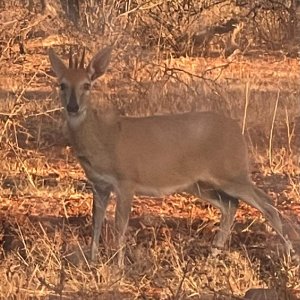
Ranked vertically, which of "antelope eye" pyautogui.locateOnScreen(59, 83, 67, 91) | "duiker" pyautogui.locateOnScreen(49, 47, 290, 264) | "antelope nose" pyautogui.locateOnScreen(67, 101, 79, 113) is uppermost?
"antelope eye" pyautogui.locateOnScreen(59, 83, 67, 91)

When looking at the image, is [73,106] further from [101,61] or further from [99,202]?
[99,202]

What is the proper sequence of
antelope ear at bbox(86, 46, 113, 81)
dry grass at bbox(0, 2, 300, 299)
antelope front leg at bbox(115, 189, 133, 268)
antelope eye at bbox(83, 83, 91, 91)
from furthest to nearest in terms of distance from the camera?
antelope ear at bbox(86, 46, 113, 81) < antelope eye at bbox(83, 83, 91, 91) < antelope front leg at bbox(115, 189, 133, 268) < dry grass at bbox(0, 2, 300, 299)

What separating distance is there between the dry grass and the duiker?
0.95ft

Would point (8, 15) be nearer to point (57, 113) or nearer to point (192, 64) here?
point (57, 113)

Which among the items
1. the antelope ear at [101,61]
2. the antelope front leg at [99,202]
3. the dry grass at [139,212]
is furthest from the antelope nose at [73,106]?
the dry grass at [139,212]

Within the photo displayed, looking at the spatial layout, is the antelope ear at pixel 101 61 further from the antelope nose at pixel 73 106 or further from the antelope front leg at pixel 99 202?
the antelope front leg at pixel 99 202

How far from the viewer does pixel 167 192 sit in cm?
805

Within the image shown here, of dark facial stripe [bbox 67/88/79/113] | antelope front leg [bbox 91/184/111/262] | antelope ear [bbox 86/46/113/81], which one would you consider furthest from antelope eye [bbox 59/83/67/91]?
antelope front leg [bbox 91/184/111/262]

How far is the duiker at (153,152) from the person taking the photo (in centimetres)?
782

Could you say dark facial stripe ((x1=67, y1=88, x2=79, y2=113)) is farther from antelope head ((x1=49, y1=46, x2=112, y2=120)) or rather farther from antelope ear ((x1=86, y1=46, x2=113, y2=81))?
antelope ear ((x1=86, y1=46, x2=113, y2=81))

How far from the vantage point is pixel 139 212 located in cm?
887

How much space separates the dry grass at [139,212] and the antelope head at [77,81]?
0.91 m

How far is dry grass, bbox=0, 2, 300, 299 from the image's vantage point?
6.61 metres

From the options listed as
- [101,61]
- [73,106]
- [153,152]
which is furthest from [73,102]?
[153,152]
